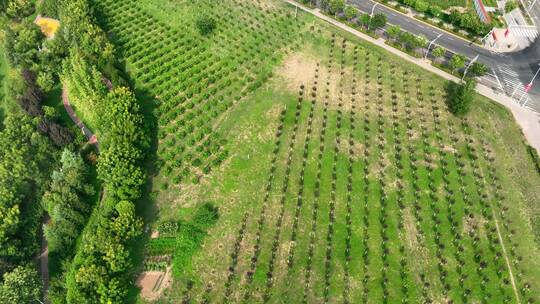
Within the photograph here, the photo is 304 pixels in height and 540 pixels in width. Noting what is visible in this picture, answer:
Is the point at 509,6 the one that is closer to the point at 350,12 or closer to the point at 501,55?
the point at 501,55

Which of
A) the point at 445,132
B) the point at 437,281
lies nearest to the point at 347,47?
the point at 445,132

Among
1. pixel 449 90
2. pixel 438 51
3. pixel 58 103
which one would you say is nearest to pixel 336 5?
pixel 438 51

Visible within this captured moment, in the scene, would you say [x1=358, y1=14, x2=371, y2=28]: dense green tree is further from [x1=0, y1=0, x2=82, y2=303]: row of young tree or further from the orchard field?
[x1=0, y1=0, x2=82, y2=303]: row of young tree

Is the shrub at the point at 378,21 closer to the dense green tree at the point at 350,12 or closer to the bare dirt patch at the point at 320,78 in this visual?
the dense green tree at the point at 350,12

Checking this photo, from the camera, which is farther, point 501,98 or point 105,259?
point 501,98

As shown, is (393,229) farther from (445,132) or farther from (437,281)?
(445,132)

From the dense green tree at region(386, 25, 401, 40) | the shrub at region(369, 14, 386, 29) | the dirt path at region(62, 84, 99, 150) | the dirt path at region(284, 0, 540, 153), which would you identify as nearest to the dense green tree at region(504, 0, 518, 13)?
the dirt path at region(284, 0, 540, 153)

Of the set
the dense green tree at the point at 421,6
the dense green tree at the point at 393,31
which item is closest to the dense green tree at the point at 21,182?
the dense green tree at the point at 393,31
